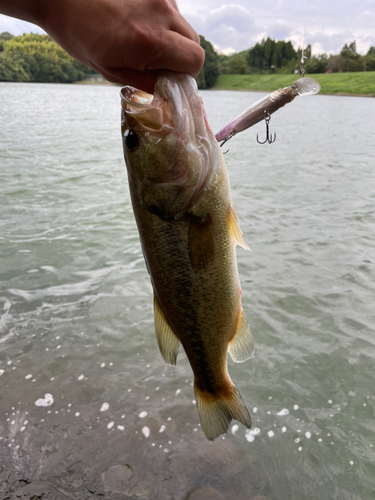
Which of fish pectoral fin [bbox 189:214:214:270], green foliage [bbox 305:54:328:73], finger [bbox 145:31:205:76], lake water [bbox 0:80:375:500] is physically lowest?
lake water [bbox 0:80:375:500]

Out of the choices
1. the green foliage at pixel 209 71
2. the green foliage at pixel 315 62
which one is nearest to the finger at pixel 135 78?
the green foliage at pixel 315 62

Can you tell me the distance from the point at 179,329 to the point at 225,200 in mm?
802

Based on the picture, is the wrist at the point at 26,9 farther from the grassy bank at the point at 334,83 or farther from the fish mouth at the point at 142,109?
the grassy bank at the point at 334,83

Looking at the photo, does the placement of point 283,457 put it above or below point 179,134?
below

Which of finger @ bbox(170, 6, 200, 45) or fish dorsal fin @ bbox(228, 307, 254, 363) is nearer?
finger @ bbox(170, 6, 200, 45)

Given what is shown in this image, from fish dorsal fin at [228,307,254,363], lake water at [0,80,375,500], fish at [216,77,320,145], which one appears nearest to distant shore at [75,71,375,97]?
lake water at [0,80,375,500]

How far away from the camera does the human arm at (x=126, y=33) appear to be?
5.05ft

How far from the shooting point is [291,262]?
7.70 m

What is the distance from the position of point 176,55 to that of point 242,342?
1657 mm

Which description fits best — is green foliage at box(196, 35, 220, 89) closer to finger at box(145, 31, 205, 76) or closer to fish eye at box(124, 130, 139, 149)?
fish eye at box(124, 130, 139, 149)

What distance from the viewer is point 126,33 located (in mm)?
1545

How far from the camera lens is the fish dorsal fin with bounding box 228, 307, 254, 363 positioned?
2496 mm

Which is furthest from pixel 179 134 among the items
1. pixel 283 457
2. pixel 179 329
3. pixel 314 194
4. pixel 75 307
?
pixel 314 194

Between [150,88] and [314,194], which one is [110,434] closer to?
[150,88]
